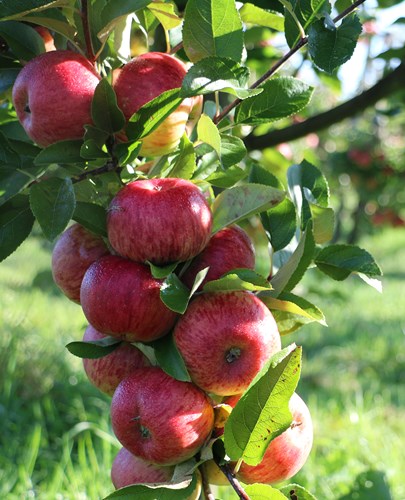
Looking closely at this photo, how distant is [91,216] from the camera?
682 millimetres

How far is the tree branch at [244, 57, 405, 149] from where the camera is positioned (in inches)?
54.2

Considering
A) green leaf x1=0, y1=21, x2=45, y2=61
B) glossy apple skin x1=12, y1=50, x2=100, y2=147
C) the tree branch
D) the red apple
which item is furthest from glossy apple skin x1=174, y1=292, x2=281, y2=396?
the tree branch

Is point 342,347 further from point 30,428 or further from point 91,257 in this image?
point 91,257

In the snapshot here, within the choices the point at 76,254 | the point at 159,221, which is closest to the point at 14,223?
the point at 76,254

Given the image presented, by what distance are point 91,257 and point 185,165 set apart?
14cm

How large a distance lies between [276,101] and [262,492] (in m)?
0.38

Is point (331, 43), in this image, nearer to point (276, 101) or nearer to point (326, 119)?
point (276, 101)

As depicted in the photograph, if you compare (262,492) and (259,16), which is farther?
(259,16)

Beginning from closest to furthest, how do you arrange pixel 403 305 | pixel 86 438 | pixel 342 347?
pixel 86 438, pixel 342 347, pixel 403 305

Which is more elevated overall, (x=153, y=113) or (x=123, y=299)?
(x=153, y=113)

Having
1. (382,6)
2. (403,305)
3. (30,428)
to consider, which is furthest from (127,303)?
(403,305)

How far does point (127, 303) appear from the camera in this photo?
25.8 inches

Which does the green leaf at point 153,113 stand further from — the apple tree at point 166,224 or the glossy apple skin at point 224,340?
the glossy apple skin at point 224,340

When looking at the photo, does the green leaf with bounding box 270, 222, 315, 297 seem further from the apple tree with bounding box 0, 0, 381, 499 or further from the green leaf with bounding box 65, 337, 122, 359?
the green leaf with bounding box 65, 337, 122, 359
